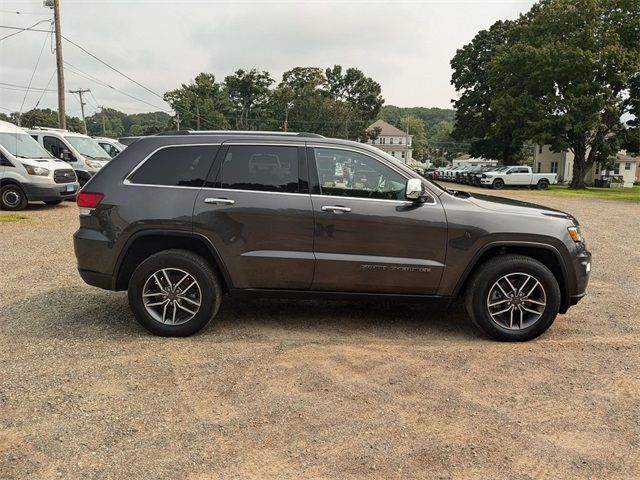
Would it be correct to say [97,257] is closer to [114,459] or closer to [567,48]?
[114,459]

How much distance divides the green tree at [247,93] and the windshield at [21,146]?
2739 inches

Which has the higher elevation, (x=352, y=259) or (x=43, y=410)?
(x=352, y=259)

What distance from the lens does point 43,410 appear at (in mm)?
3322

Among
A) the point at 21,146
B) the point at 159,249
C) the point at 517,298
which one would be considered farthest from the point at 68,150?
the point at 517,298

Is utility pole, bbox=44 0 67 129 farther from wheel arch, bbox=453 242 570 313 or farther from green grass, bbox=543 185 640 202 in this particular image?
green grass, bbox=543 185 640 202

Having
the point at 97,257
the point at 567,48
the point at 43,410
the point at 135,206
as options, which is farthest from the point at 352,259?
the point at 567,48

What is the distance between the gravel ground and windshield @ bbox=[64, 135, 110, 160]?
1237cm

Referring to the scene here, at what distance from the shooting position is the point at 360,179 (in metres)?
4.64

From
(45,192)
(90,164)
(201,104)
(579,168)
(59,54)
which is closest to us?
(45,192)

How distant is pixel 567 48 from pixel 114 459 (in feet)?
128

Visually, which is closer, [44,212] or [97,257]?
[97,257]

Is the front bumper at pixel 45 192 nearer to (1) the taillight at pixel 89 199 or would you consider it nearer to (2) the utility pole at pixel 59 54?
(1) the taillight at pixel 89 199

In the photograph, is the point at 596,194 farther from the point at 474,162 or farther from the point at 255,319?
the point at 474,162

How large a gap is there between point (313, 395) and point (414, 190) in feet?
6.30
